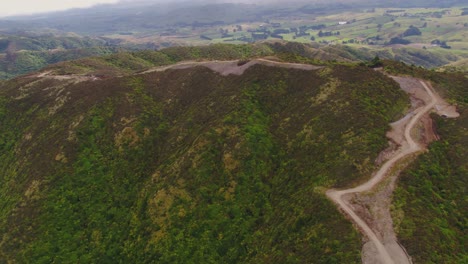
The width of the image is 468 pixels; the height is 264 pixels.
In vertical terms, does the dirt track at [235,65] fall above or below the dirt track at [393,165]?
above

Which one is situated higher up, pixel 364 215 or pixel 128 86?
pixel 128 86

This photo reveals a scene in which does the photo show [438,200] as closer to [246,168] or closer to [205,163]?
[246,168]

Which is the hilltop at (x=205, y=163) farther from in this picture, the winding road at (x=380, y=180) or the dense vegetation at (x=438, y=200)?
the winding road at (x=380, y=180)

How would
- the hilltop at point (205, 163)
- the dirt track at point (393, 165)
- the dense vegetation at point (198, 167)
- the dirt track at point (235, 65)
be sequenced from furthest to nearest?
the dirt track at point (235, 65), the dense vegetation at point (198, 167), the hilltop at point (205, 163), the dirt track at point (393, 165)

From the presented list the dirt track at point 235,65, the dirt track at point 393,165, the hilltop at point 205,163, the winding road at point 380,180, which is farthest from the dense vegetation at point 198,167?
the dirt track at point 235,65

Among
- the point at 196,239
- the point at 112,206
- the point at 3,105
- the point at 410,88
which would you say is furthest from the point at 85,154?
the point at 410,88

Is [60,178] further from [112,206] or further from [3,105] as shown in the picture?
[3,105]

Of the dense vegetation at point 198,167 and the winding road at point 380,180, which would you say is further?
the dense vegetation at point 198,167
